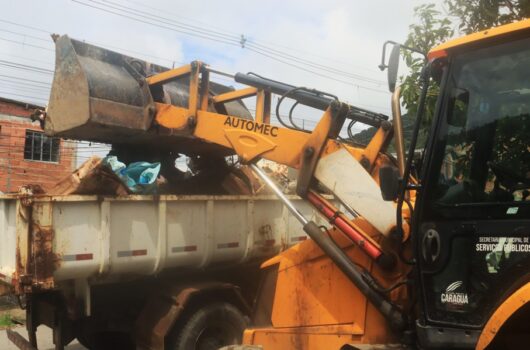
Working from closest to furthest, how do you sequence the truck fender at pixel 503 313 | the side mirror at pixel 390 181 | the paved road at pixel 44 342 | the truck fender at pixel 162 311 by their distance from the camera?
the truck fender at pixel 503 313
the side mirror at pixel 390 181
the truck fender at pixel 162 311
the paved road at pixel 44 342

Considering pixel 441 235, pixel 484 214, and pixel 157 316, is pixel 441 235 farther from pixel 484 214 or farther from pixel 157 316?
pixel 157 316

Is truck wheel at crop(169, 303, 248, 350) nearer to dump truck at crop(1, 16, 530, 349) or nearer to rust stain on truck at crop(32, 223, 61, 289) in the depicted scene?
dump truck at crop(1, 16, 530, 349)

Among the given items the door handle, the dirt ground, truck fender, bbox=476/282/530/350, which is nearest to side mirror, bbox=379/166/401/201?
the door handle

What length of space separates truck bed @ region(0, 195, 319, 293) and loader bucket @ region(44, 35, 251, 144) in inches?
29.4

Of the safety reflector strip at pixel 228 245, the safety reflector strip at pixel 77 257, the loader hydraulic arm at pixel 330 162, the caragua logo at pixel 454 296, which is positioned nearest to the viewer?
the caragua logo at pixel 454 296

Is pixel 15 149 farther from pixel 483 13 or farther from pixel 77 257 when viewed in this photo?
pixel 483 13

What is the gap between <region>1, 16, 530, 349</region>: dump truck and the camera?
268cm

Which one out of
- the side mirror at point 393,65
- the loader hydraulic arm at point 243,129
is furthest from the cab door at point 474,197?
the loader hydraulic arm at point 243,129

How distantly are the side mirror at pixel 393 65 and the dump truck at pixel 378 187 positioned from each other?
15 mm

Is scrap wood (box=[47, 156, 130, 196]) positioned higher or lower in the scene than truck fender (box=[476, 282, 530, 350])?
higher

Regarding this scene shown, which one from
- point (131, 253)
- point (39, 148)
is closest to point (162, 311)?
point (131, 253)

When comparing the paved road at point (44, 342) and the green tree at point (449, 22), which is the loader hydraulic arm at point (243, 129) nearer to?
the green tree at point (449, 22)

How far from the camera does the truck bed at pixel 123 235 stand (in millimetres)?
4086

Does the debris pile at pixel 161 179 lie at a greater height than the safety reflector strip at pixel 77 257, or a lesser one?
greater
